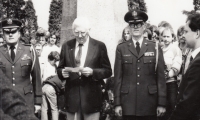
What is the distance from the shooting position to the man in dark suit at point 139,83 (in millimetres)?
5262

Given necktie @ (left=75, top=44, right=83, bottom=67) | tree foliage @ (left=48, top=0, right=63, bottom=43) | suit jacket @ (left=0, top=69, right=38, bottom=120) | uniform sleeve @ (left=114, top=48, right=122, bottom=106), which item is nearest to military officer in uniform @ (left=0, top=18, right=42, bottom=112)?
necktie @ (left=75, top=44, right=83, bottom=67)

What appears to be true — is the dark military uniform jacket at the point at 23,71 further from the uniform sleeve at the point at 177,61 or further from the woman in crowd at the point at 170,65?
the uniform sleeve at the point at 177,61

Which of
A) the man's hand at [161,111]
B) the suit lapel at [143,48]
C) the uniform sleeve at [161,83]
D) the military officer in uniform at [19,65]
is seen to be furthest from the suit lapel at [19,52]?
the man's hand at [161,111]

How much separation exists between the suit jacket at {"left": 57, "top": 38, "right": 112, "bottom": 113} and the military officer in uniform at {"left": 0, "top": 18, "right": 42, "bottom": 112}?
0.46 m

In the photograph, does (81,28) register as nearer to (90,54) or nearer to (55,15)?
(90,54)

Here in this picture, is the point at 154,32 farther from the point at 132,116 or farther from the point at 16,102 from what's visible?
the point at 16,102

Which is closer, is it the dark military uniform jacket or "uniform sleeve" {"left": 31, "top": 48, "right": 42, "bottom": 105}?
the dark military uniform jacket

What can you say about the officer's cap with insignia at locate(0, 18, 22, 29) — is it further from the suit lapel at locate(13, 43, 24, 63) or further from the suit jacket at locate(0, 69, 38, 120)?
the suit jacket at locate(0, 69, 38, 120)

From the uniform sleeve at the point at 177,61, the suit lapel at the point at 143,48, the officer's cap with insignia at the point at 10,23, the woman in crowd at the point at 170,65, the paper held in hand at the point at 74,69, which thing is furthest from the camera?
the uniform sleeve at the point at 177,61

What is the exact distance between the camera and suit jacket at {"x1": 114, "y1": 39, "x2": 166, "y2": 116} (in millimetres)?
5262

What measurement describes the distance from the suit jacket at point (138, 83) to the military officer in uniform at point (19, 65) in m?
1.13

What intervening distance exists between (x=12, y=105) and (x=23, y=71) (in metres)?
3.79

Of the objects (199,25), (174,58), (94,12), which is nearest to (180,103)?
(199,25)

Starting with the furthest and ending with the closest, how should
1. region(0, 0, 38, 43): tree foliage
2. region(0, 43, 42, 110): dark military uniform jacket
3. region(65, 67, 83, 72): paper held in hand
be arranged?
1. region(0, 0, 38, 43): tree foliage
2. region(0, 43, 42, 110): dark military uniform jacket
3. region(65, 67, 83, 72): paper held in hand
